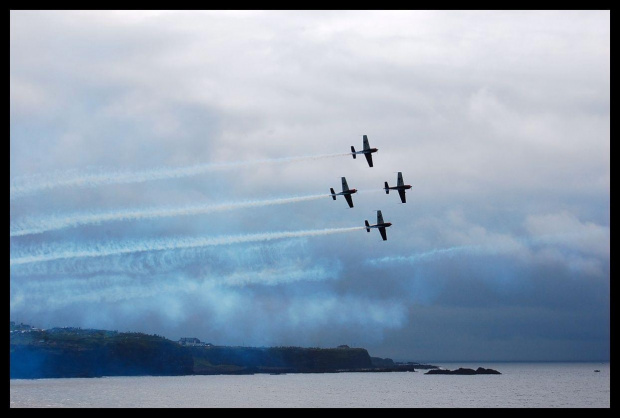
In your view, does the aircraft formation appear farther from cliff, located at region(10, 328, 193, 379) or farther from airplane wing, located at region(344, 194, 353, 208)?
cliff, located at region(10, 328, 193, 379)

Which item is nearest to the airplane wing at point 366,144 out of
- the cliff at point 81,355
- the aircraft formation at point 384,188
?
the aircraft formation at point 384,188

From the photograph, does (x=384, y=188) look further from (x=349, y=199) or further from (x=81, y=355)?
(x=81, y=355)

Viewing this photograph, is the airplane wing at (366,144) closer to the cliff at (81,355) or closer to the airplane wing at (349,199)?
the airplane wing at (349,199)

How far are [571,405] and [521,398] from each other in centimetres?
1649

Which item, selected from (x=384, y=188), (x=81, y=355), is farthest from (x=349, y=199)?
(x=81, y=355)

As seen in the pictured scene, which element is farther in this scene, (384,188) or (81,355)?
(81,355)

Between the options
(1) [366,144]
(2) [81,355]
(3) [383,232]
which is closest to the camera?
(1) [366,144]

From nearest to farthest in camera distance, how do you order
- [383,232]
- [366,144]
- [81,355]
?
[366,144], [383,232], [81,355]

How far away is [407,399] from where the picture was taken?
12144 centimetres

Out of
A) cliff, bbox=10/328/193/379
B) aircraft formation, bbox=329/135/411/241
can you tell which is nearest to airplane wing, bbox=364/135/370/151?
aircraft formation, bbox=329/135/411/241

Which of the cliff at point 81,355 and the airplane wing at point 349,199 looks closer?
the airplane wing at point 349,199
